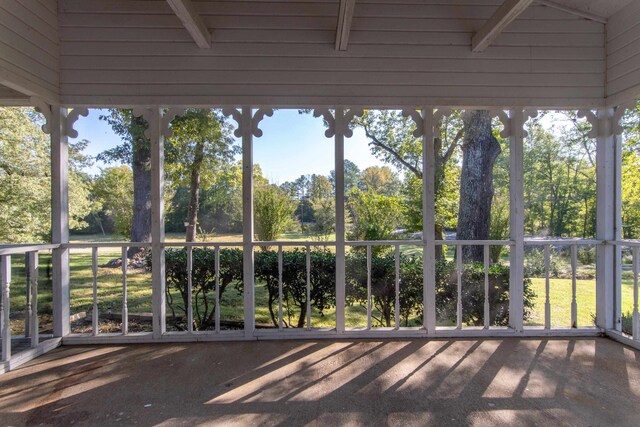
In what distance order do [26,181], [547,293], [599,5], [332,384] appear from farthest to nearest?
[26,181] → [547,293] → [599,5] → [332,384]

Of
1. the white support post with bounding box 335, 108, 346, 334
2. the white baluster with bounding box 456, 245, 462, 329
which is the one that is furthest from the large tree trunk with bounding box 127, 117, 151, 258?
the white baluster with bounding box 456, 245, 462, 329

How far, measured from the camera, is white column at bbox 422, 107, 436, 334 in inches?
118

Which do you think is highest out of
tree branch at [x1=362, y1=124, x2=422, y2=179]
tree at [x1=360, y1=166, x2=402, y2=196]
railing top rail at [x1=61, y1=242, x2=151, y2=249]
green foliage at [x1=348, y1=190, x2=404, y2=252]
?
tree branch at [x1=362, y1=124, x2=422, y2=179]

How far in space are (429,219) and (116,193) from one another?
11.0 feet

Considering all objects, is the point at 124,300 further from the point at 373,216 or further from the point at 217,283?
the point at 373,216

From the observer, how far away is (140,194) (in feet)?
11.5

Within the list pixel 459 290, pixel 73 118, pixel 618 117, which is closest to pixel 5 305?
pixel 73 118

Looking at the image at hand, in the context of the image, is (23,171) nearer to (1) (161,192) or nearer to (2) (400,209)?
(1) (161,192)

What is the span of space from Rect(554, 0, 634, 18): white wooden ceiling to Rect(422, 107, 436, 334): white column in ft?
5.25

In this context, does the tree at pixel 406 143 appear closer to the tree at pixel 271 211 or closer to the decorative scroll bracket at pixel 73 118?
the tree at pixel 271 211

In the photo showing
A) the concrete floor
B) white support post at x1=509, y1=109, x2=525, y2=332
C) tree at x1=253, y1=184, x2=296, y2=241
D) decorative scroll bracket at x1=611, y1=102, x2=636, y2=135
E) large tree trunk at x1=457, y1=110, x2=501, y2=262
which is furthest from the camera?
large tree trunk at x1=457, y1=110, x2=501, y2=262

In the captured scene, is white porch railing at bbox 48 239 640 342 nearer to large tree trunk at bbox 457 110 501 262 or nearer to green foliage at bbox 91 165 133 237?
green foliage at bbox 91 165 133 237

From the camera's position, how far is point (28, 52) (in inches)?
103

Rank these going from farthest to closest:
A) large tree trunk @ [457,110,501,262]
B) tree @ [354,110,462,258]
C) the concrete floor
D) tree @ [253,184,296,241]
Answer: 1. large tree trunk @ [457,110,501,262]
2. tree @ [354,110,462,258]
3. tree @ [253,184,296,241]
4. the concrete floor
